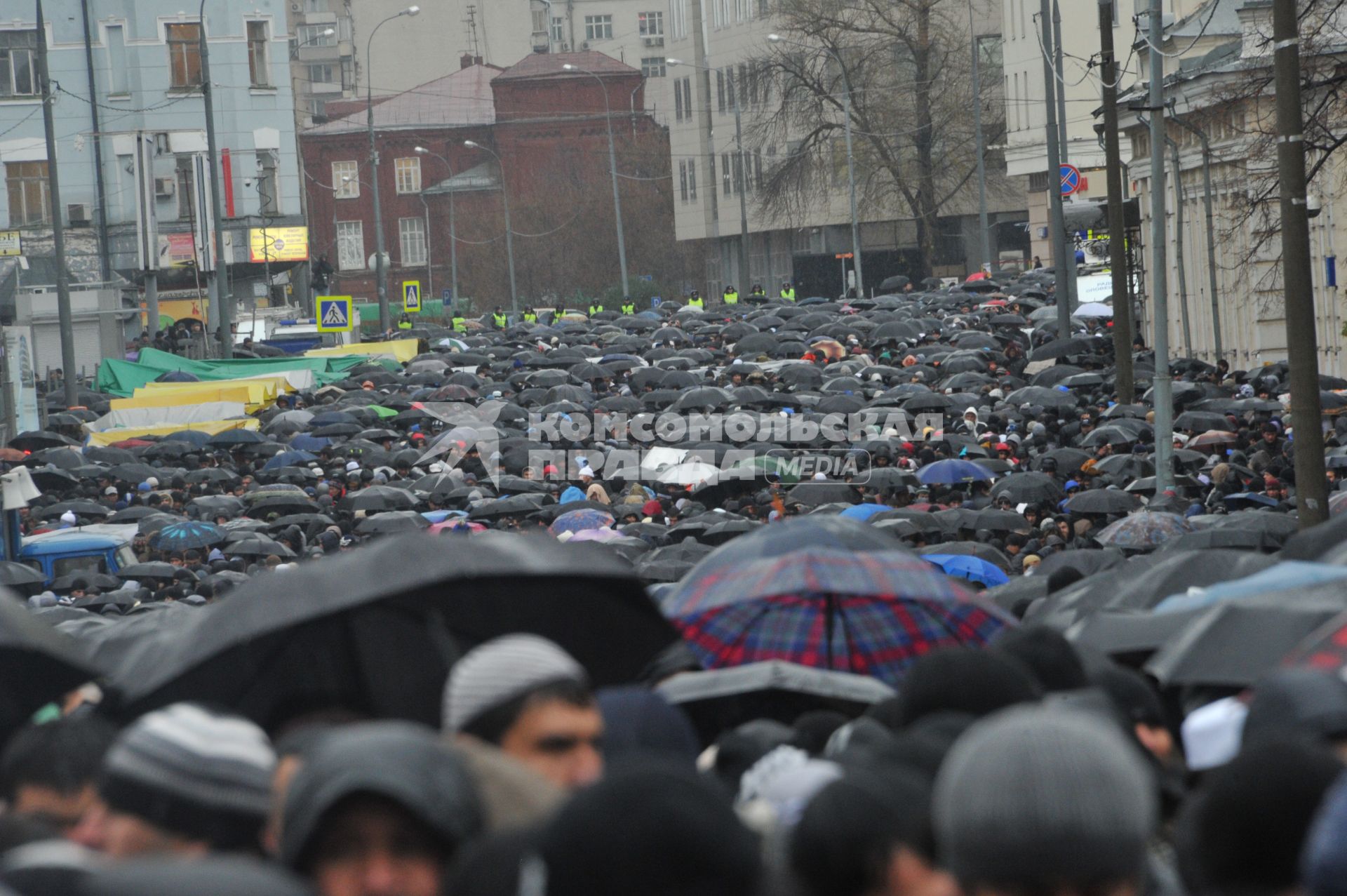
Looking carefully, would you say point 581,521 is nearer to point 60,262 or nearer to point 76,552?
point 76,552

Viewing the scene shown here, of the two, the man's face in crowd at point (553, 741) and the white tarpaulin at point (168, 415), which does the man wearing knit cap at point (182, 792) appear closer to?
the man's face in crowd at point (553, 741)

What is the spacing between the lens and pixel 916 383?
32.0 meters

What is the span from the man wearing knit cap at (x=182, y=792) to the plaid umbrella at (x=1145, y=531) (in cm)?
1300

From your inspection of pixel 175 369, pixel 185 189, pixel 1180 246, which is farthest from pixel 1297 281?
pixel 185 189

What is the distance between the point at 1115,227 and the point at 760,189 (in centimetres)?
5353

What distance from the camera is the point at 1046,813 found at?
309 centimetres

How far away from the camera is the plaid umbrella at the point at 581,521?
68.2ft

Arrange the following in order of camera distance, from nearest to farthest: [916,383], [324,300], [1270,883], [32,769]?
[1270,883] < [32,769] < [916,383] < [324,300]


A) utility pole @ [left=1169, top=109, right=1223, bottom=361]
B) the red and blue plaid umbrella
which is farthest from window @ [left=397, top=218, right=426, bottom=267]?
the red and blue plaid umbrella

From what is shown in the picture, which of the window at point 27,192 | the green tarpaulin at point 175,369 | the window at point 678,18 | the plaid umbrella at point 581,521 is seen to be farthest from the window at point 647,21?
the plaid umbrella at point 581,521

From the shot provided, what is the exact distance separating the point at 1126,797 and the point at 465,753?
1420mm

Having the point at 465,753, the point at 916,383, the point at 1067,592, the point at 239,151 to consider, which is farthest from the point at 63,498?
the point at 239,151

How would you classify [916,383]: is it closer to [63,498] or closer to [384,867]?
[63,498]

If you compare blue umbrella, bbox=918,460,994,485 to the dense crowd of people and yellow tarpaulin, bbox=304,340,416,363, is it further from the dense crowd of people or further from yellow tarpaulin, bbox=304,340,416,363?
yellow tarpaulin, bbox=304,340,416,363
